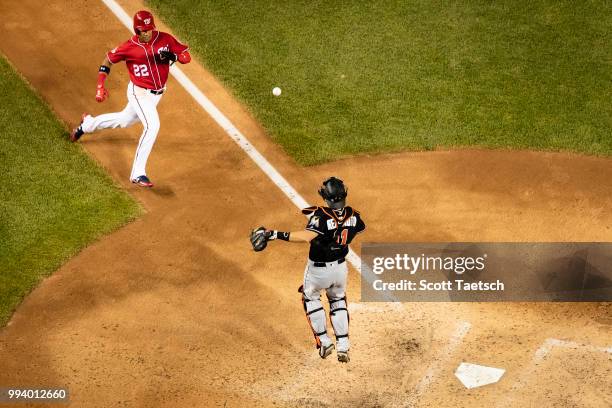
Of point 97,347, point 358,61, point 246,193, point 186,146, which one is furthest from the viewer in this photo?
point 358,61

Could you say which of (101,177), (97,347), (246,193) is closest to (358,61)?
(246,193)

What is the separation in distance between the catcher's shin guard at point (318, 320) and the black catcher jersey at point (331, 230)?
1.96 ft

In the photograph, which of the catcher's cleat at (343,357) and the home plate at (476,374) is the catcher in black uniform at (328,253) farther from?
the home plate at (476,374)

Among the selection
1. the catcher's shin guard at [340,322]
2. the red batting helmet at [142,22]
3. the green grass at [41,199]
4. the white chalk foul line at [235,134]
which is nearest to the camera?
the catcher's shin guard at [340,322]

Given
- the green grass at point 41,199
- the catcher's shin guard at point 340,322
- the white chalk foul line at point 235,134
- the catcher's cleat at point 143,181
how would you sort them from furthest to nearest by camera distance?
1. the catcher's cleat at point 143,181
2. the white chalk foul line at point 235,134
3. the green grass at point 41,199
4. the catcher's shin guard at point 340,322

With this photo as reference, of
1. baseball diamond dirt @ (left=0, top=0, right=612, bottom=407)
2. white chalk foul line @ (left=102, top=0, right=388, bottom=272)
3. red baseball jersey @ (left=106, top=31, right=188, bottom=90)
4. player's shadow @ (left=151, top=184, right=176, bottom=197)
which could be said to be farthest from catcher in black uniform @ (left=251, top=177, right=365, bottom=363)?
red baseball jersey @ (left=106, top=31, right=188, bottom=90)

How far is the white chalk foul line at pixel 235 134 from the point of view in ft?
49.3

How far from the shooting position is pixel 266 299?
521 inches

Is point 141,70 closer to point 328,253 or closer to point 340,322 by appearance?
point 328,253

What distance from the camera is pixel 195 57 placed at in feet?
59.4

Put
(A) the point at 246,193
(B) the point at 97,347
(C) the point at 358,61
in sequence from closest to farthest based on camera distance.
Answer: (B) the point at 97,347 → (A) the point at 246,193 → (C) the point at 358,61

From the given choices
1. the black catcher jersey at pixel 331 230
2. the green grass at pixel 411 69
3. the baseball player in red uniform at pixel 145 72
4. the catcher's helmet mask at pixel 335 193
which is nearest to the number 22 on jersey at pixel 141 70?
the baseball player in red uniform at pixel 145 72

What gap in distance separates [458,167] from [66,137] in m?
6.28

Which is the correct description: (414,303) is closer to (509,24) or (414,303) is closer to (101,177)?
(101,177)
